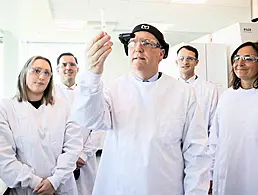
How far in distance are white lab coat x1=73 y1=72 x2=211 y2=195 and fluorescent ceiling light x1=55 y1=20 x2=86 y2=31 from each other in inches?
172

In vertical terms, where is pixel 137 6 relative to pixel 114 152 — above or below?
above

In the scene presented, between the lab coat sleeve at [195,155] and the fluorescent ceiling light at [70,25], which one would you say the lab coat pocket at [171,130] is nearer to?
the lab coat sleeve at [195,155]

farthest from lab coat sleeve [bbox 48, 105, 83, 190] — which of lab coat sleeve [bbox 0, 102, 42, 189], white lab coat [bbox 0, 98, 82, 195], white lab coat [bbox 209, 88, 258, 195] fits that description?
white lab coat [bbox 209, 88, 258, 195]

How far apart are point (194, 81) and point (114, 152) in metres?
1.85

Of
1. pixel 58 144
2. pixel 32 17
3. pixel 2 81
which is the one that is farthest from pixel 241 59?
pixel 2 81

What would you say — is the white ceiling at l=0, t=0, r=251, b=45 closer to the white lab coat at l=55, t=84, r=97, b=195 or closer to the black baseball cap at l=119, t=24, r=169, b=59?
the white lab coat at l=55, t=84, r=97, b=195

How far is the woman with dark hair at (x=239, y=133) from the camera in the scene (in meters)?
1.96

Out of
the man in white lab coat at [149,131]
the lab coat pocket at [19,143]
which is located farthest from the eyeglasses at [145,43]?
the lab coat pocket at [19,143]

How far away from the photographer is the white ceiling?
4391 mm

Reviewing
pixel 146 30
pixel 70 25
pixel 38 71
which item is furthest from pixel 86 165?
pixel 70 25

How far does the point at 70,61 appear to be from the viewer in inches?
106

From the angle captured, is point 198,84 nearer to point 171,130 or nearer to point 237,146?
point 237,146

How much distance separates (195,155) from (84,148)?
1222 mm

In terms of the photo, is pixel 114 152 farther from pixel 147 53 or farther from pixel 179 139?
pixel 147 53
